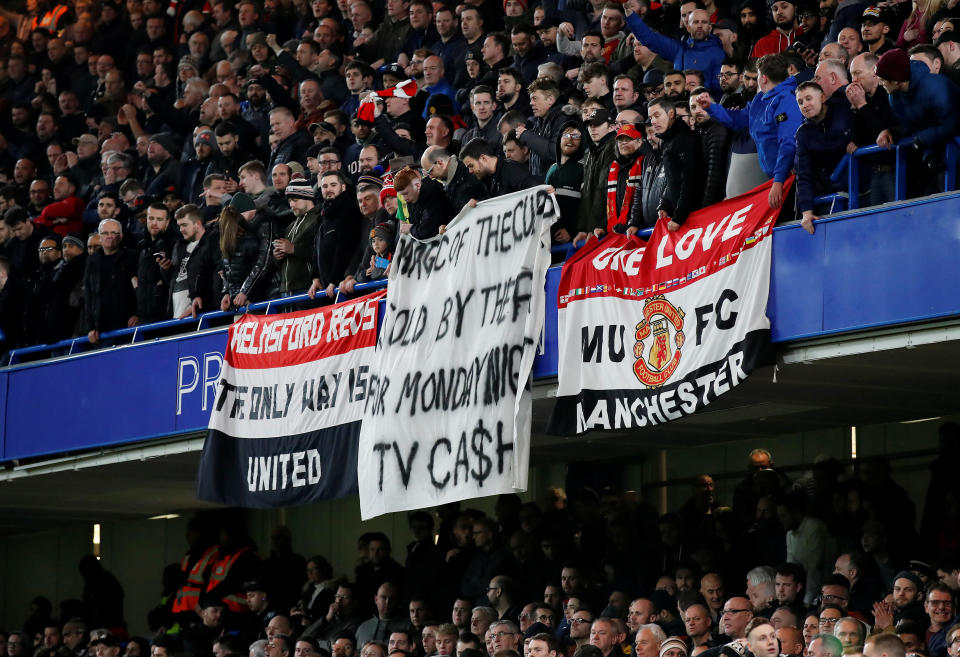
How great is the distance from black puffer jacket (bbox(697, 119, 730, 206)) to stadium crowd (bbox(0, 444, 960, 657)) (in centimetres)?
248

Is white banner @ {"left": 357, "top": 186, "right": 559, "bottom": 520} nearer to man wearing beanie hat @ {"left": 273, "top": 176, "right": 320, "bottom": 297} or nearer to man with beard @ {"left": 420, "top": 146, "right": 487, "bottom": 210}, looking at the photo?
man with beard @ {"left": 420, "top": 146, "right": 487, "bottom": 210}

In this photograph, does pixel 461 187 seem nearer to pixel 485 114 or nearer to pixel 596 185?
pixel 596 185

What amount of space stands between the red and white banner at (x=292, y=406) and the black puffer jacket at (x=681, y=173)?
2.85 metres

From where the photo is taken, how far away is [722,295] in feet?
36.9

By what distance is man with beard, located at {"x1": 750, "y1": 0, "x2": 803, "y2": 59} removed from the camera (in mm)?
13617

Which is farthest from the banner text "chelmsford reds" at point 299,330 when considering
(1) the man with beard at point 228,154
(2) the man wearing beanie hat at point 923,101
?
(2) the man wearing beanie hat at point 923,101

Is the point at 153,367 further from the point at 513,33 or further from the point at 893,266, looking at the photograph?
the point at 893,266

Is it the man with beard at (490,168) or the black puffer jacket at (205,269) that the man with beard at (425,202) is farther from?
the black puffer jacket at (205,269)

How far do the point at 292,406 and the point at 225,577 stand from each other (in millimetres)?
3628

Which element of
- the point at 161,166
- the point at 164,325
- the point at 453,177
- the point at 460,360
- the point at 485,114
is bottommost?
the point at 460,360

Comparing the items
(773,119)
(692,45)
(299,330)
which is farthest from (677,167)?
(299,330)

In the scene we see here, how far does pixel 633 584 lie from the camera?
13.6 metres

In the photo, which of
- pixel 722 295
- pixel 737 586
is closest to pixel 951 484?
pixel 737 586

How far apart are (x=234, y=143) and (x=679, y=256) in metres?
6.77
